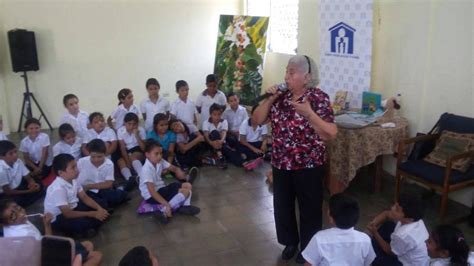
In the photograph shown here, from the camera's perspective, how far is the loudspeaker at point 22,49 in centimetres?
570

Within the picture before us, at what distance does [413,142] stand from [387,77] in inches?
37.1

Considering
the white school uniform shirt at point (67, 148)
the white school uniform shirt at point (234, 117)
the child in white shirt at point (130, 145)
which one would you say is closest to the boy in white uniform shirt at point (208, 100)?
the white school uniform shirt at point (234, 117)

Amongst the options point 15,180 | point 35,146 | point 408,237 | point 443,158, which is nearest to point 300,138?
point 408,237

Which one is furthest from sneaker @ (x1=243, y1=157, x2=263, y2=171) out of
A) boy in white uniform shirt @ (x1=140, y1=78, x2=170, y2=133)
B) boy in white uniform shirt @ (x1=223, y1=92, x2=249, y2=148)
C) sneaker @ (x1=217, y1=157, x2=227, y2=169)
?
boy in white uniform shirt @ (x1=140, y1=78, x2=170, y2=133)

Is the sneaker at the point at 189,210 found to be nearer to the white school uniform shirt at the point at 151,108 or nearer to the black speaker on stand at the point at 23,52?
the white school uniform shirt at the point at 151,108

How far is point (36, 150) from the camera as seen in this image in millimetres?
4113

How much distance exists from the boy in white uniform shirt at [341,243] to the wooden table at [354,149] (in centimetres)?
156

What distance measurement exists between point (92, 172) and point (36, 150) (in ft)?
3.28

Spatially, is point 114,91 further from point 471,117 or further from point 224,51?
point 471,117

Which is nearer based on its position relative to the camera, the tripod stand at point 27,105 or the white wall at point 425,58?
the white wall at point 425,58

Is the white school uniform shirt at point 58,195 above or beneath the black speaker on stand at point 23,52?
beneath

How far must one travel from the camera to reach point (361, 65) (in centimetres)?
428

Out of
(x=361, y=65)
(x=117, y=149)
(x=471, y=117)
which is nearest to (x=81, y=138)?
(x=117, y=149)

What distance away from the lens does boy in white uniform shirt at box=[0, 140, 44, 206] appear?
3.47 meters
